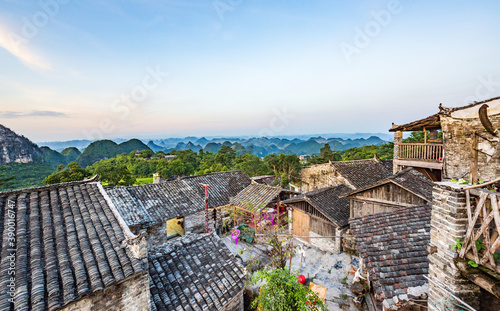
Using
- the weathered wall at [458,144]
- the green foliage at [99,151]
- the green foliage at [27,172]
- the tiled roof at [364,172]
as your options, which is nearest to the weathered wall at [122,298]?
the weathered wall at [458,144]

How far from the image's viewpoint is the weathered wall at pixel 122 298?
438 cm

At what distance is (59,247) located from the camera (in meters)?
5.00

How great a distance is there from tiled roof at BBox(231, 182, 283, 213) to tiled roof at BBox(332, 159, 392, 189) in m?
8.81

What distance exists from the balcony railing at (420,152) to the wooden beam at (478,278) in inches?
403

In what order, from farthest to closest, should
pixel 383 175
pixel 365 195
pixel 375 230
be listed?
1. pixel 383 175
2. pixel 365 195
3. pixel 375 230

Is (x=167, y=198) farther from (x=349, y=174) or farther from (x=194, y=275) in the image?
(x=349, y=174)

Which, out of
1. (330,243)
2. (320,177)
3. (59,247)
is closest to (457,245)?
(59,247)

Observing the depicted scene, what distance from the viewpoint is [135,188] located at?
15930mm

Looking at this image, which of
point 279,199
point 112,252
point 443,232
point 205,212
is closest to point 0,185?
point 205,212

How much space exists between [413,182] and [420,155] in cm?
254

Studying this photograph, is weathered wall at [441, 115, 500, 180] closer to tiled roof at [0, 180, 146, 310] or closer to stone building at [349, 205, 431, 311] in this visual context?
stone building at [349, 205, 431, 311]

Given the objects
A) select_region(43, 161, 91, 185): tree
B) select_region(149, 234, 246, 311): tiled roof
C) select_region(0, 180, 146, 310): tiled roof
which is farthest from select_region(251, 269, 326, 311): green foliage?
select_region(43, 161, 91, 185): tree

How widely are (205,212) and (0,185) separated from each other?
15142 mm

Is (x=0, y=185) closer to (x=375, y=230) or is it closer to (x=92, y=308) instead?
(x=92, y=308)
